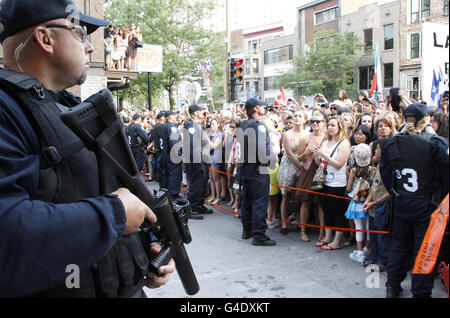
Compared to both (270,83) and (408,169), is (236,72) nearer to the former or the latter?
(408,169)

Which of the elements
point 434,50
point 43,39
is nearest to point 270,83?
point 434,50

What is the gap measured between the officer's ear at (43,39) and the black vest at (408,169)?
1.70 metres

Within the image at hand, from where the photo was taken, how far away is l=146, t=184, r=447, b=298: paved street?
416 cm

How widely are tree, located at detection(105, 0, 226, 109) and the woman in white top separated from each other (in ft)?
75.0

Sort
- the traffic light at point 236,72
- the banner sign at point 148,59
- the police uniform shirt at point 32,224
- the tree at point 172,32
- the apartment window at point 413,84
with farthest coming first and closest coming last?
the apartment window at point 413,84 < the tree at point 172,32 < the banner sign at point 148,59 < the traffic light at point 236,72 < the police uniform shirt at point 32,224

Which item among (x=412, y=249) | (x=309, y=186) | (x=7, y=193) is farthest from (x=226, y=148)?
(x=7, y=193)

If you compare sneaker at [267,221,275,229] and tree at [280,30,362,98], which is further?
tree at [280,30,362,98]

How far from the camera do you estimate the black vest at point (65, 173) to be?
1221mm

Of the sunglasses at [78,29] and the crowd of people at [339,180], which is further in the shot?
the crowd of people at [339,180]

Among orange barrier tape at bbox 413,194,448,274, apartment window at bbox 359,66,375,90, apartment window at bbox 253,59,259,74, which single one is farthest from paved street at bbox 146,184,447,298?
apartment window at bbox 253,59,259,74

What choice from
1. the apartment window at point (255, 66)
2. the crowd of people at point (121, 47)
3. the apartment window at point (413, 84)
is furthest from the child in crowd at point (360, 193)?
the apartment window at point (255, 66)

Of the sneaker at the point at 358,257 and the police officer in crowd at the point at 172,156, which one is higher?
the police officer in crowd at the point at 172,156

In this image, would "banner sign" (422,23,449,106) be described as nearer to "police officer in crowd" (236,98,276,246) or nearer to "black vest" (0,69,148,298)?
"black vest" (0,69,148,298)

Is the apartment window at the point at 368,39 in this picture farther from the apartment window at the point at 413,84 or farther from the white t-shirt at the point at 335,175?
the white t-shirt at the point at 335,175
